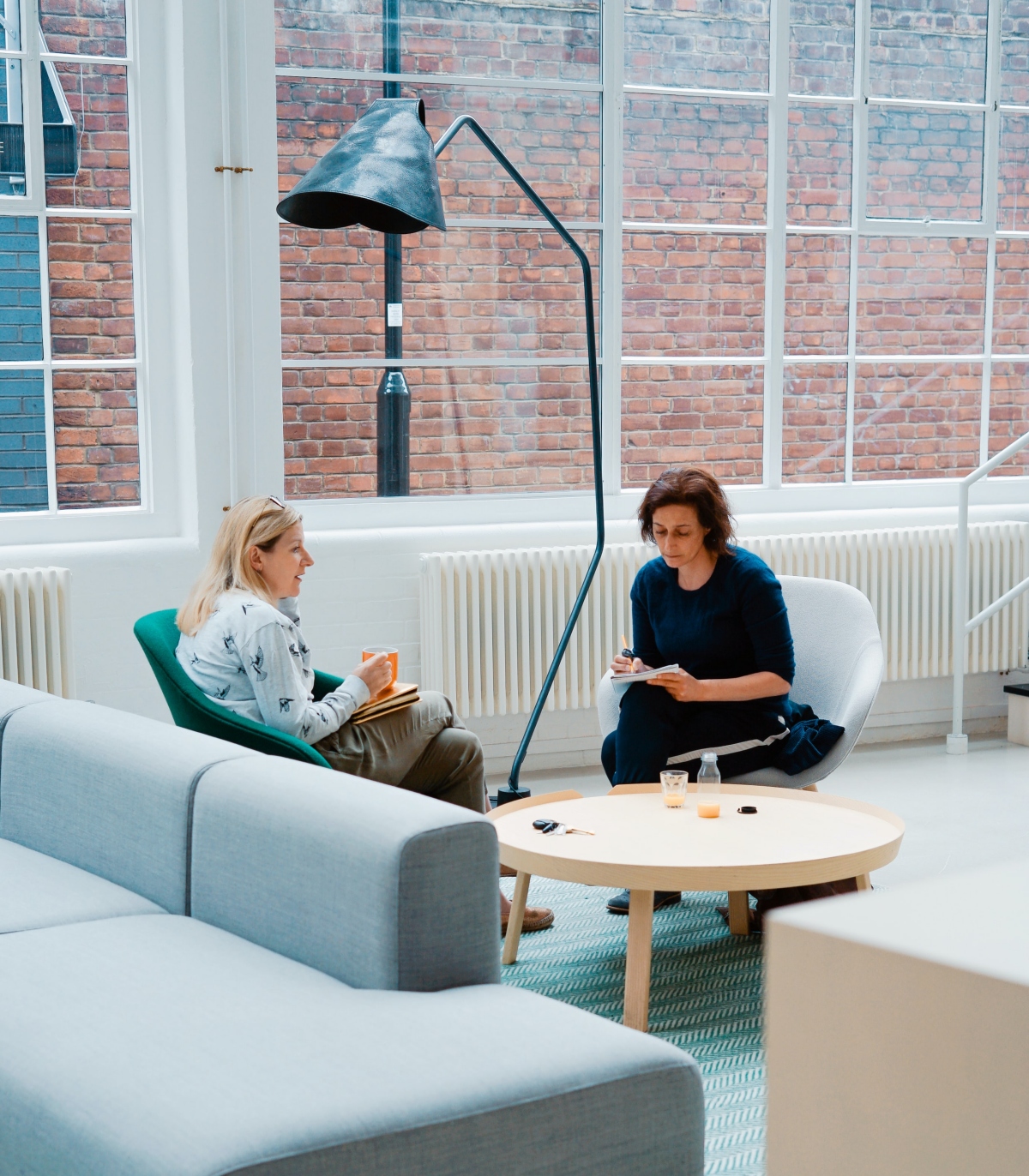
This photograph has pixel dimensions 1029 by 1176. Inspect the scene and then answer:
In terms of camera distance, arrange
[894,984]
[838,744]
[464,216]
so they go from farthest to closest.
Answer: [464,216] → [838,744] → [894,984]

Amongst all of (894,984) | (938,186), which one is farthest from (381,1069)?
(938,186)

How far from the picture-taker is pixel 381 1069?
1.52 m

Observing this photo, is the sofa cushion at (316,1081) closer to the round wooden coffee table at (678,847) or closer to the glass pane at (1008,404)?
the round wooden coffee table at (678,847)

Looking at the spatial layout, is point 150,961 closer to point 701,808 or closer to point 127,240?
point 701,808

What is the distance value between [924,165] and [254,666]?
3699 millimetres

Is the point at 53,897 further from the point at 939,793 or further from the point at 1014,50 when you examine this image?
the point at 1014,50

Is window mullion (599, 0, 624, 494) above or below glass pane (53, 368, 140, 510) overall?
above

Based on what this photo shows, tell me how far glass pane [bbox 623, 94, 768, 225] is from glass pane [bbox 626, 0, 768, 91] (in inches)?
3.3

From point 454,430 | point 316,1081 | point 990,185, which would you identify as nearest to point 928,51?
point 990,185

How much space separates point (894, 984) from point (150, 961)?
140 centimetres

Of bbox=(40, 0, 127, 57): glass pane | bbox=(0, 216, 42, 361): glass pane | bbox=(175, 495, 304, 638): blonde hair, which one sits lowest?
bbox=(175, 495, 304, 638): blonde hair

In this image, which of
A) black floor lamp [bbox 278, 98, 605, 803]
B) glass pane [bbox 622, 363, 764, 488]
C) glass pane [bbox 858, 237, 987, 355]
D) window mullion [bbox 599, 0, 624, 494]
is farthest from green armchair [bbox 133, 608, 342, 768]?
glass pane [bbox 858, 237, 987, 355]

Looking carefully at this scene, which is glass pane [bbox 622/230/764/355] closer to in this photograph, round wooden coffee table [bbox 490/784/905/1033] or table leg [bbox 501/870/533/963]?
round wooden coffee table [bbox 490/784/905/1033]

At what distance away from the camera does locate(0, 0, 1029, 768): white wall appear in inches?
171
